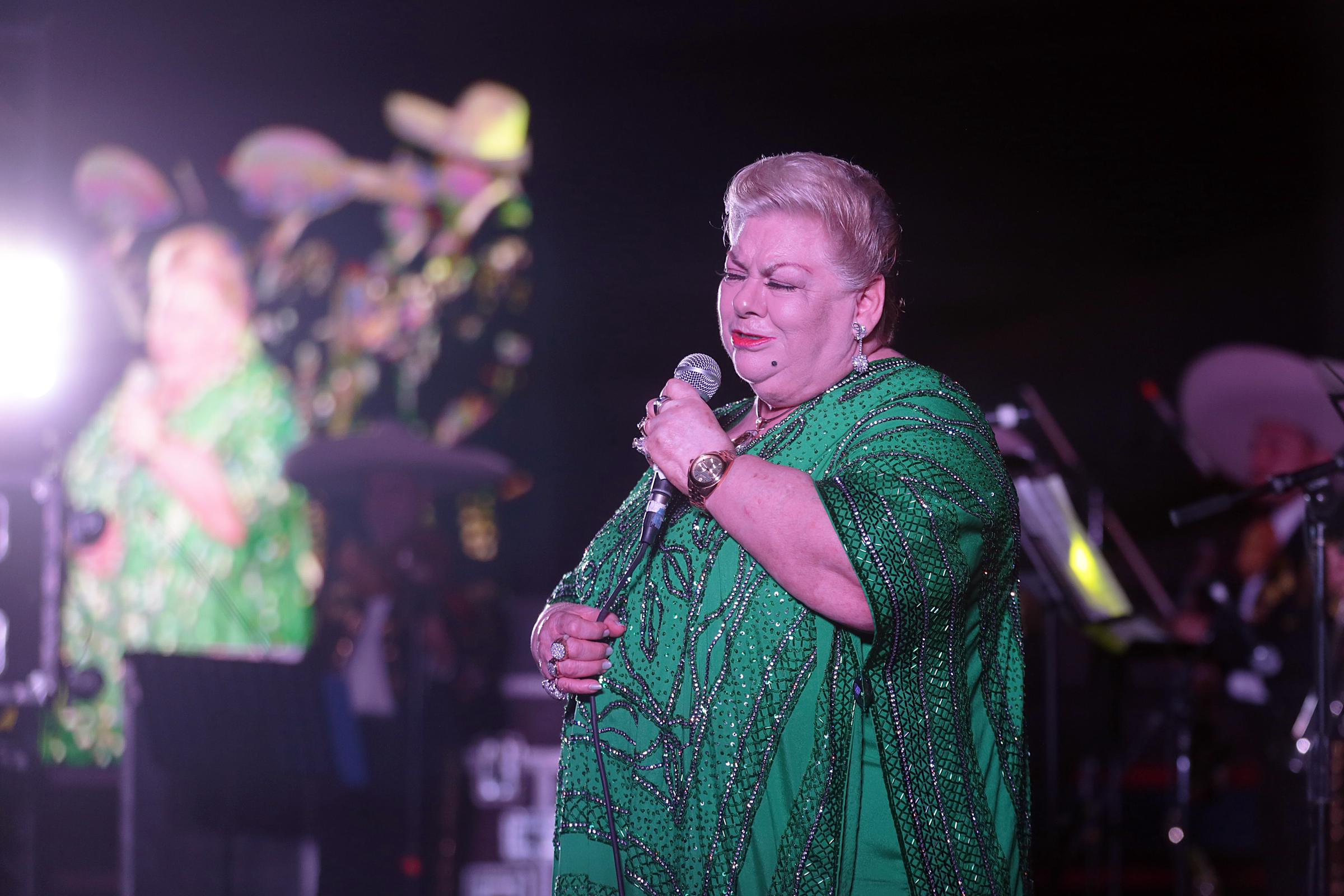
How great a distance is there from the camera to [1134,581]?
5184 millimetres

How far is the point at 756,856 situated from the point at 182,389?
538 cm

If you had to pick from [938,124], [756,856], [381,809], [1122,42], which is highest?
[1122,42]

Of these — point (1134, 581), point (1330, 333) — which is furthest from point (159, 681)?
point (1330, 333)

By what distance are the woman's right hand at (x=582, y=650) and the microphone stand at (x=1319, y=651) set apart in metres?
1.70

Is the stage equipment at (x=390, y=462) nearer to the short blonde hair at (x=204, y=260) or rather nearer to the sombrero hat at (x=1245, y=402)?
the short blonde hair at (x=204, y=260)

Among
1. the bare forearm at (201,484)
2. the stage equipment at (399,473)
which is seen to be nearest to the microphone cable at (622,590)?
the stage equipment at (399,473)

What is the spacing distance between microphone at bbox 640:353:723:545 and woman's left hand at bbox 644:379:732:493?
32mm

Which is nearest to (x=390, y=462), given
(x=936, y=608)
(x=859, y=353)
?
(x=859, y=353)

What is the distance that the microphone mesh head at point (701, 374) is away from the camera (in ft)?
5.26

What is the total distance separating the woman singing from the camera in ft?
4.44

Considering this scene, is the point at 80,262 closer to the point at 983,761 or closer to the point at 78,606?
the point at 78,606

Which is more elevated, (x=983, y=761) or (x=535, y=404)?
(x=535, y=404)

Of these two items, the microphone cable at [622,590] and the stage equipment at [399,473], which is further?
the stage equipment at [399,473]

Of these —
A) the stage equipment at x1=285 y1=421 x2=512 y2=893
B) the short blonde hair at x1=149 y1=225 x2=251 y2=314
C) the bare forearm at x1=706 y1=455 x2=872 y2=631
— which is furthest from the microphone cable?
the short blonde hair at x1=149 y1=225 x2=251 y2=314
